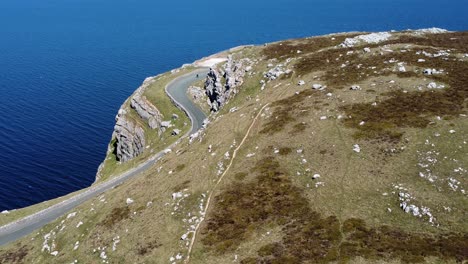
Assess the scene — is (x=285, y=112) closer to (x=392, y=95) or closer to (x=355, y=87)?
(x=355, y=87)

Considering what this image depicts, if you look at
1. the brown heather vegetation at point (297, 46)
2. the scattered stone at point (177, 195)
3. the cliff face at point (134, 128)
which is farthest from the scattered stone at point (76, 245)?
the brown heather vegetation at point (297, 46)

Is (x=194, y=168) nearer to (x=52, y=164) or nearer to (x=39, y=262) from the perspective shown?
(x=39, y=262)

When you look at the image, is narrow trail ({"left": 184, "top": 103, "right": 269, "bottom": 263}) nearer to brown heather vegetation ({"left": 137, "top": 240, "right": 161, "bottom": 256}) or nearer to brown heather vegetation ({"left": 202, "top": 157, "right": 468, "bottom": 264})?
brown heather vegetation ({"left": 202, "top": 157, "right": 468, "bottom": 264})

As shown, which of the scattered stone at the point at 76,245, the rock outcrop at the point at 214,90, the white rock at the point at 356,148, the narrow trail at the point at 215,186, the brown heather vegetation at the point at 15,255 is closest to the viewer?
the narrow trail at the point at 215,186

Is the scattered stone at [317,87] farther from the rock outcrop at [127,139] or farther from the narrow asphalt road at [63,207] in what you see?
the rock outcrop at [127,139]

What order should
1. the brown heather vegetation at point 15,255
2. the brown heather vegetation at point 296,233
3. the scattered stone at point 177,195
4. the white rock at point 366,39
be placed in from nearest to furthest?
the brown heather vegetation at point 296,233
the scattered stone at point 177,195
the brown heather vegetation at point 15,255
the white rock at point 366,39

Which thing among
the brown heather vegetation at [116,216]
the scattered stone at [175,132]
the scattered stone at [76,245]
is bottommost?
the scattered stone at [76,245]

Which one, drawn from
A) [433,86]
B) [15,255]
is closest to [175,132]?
[15,255]

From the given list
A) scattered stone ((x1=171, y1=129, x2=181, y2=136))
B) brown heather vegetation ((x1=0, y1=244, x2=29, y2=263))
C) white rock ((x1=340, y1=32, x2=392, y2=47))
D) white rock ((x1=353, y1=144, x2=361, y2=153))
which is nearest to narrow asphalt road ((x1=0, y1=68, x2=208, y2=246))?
scattered stone ((x1=171, y1=129, x2=181, y2=136))
